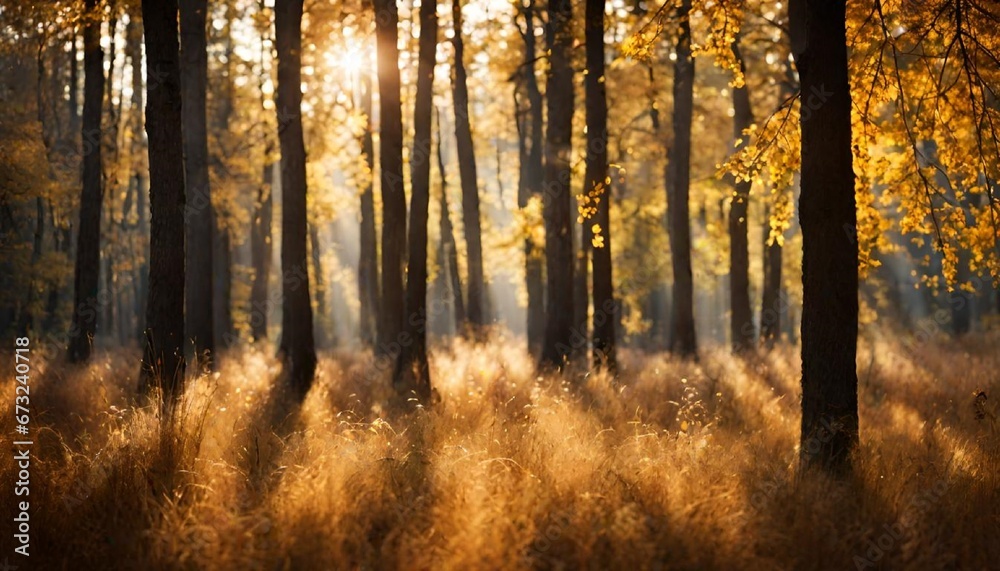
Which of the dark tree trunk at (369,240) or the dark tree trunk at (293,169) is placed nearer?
the dark tree trunk at (293,169)

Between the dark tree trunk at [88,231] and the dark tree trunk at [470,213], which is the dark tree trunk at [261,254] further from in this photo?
the dark tree trunk at [88,231]

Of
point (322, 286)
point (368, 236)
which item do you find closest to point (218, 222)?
point (368, 236)

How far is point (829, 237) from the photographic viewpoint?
6.20 m

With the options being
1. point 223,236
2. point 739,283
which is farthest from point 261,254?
point 739,283

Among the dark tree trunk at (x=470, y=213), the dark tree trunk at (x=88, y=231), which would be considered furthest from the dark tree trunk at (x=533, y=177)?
the dark tree trunk at (x=88, y=231)

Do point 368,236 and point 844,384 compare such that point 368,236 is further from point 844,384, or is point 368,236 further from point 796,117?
point 844,384

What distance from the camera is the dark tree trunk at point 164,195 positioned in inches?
333

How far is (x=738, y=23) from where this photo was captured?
7.78 m

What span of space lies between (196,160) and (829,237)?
1210cm

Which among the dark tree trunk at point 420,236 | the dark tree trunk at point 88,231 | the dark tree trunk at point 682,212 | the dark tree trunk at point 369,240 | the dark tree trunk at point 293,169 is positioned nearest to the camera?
the dark tree trunk at point 420,236

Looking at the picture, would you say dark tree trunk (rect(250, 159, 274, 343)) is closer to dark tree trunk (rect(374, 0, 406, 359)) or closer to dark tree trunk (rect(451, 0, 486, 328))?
dark tree trunk (rect(451, 0, 486, 328))

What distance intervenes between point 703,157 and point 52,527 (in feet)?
71.2

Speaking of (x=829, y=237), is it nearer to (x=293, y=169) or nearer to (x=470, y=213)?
(x=293, y=169)

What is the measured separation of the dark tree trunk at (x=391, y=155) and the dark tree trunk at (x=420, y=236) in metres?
0.30
